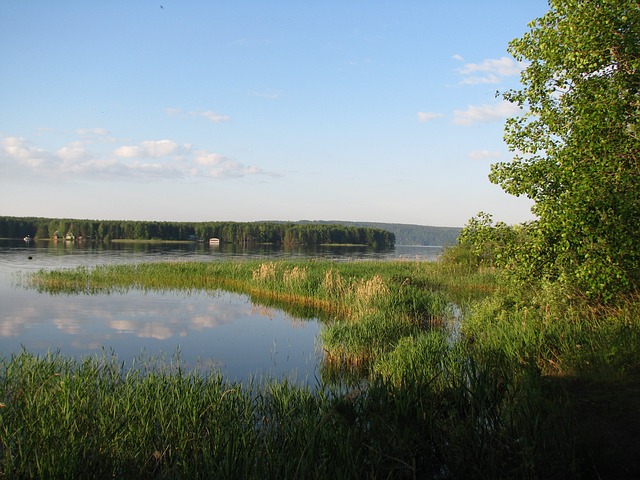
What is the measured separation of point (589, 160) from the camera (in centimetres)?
1238

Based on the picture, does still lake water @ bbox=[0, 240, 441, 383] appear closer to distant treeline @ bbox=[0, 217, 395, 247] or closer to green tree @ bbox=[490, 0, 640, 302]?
green tree @ bbox=[490, 0, 640, 302]

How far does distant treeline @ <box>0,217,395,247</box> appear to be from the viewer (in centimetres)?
12925

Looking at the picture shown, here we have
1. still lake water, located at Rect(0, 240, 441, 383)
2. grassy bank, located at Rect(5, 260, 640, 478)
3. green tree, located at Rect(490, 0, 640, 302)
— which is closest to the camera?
grassy bank, located at Rect(5, 260, 640, 478)

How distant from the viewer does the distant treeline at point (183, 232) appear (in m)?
129

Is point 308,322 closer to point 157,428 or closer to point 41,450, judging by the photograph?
point 157,428


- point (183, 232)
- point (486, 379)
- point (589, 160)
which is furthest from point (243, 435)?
point (183, 232)

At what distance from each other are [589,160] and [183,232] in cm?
14148

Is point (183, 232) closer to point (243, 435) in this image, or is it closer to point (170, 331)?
point (170, 331)

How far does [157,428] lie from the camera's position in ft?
23.9

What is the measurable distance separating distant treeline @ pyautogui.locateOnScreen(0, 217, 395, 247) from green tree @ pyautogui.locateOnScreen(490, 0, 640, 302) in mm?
122909

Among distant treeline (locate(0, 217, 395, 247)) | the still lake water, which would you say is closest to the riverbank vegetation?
the still lake water

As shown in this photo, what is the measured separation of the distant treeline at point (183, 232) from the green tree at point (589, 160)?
12291 centimetres

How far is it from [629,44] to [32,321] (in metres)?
22.5

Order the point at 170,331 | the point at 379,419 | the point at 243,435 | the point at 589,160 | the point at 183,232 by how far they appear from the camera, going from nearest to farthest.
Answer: the point at 243,435 → the point at 379,419 → the point at 589,160 → the point at 170,331 → the point at 183,232
